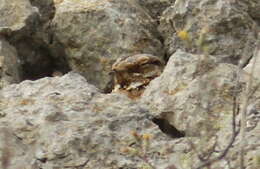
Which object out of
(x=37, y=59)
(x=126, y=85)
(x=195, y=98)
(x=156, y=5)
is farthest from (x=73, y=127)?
(x=156, y=5)

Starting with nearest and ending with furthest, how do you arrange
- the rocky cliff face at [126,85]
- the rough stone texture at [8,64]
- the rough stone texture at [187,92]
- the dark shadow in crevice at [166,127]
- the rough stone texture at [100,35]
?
the rocky cliff face at [126,85] < the rough stone texture at [187,92] < the dark shadow in crevice at [166,127] < the rough stone texture at [8,64] < the rough stone texture at [100,35]

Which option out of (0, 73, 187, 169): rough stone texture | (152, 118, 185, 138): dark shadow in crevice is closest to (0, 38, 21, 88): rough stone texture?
(0, 73, 187, 169): rough stone texture

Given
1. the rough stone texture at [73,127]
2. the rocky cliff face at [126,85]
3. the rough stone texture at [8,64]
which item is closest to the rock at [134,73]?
the rocky cliff face at [126,85]

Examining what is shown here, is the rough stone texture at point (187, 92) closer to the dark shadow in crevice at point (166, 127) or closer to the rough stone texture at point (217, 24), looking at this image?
the dark shadow in crevice at point (166, 127)

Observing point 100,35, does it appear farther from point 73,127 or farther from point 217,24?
Answer: point 73,127

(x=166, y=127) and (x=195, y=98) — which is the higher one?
(x=195, y=98)

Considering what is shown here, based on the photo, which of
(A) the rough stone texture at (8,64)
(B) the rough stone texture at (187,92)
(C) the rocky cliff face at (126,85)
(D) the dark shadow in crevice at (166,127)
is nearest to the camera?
(C) the rocky cliff face at (126,85)

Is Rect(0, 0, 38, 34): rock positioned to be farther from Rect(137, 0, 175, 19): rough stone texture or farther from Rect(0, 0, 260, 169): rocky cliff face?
Rect(137, 0, 175, 19): rough stone texture
